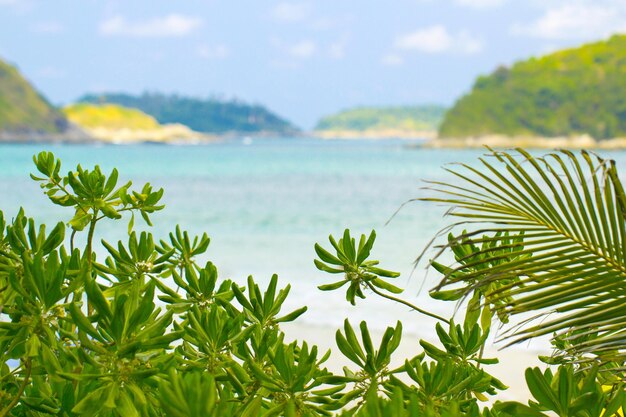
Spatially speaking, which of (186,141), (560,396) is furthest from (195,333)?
(186,141)

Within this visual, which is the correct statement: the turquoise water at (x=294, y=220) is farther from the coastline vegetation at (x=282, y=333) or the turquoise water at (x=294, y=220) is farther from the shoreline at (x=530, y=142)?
the shoreline at (x=530, y=142)

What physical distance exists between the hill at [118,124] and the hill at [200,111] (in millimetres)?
13970

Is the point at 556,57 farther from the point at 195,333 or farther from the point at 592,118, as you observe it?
the point at 195,333

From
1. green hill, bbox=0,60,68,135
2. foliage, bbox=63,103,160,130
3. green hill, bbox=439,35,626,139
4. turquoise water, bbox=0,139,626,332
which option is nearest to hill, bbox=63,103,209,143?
foliage, bbox=63,103,160,130

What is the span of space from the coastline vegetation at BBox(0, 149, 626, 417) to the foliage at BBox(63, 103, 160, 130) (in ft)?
501

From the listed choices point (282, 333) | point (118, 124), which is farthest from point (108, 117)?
point (282, 333)

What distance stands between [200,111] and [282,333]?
182500 mm

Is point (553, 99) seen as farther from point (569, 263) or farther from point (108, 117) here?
point (569, 263)

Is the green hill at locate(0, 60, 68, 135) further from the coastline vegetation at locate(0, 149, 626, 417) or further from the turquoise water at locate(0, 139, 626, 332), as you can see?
the coastline vegetation at locate(0, 149, 626, 417)

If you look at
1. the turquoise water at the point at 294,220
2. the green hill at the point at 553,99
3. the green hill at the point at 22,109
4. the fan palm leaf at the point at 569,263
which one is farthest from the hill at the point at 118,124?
the fan palm leaf at the point at 569,263

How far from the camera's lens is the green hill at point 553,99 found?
11275 centimetres

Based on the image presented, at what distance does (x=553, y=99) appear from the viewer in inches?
4616

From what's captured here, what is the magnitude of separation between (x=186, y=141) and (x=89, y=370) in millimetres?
165534

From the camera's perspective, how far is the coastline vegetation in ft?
3.54
